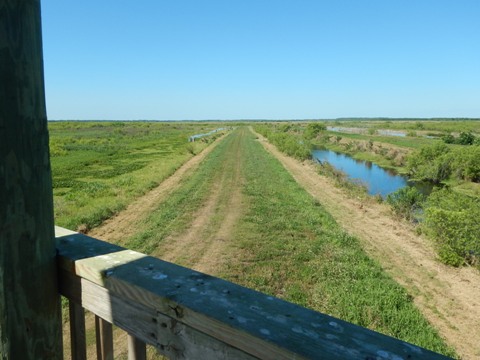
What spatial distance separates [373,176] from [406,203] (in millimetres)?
17953

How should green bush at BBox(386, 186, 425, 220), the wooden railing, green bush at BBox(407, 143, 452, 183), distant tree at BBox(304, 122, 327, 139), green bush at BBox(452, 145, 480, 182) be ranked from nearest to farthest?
1. the wooden railing
2. green bush at BBox(386, 186, 425, 220)
3. green bush at BBox(452, 145, 480, 182)
4. green bush at BBox(407, 143, 452, 183)
5. distant tree at BBox(304, 122, 327, 139)

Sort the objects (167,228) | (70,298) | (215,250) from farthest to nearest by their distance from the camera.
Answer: (167,228), (215,250), (70,298)

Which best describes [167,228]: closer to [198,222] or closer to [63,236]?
[198,222]

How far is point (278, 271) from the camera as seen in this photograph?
27.3 feet

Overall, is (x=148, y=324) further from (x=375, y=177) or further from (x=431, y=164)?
(x=375, y=177)

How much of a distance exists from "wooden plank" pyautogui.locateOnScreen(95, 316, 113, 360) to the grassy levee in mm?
5729

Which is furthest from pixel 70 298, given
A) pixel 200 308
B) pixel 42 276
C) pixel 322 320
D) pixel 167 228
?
pixel 167 228

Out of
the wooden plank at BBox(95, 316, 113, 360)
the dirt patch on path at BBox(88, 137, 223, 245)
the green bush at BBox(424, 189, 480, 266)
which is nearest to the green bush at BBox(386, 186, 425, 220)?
the green bush at BBox(424, 189, 480, 266)

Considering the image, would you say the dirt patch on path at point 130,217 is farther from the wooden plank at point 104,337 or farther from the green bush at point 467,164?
the green bush at point 467,164

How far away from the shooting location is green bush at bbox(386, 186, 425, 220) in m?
15.2

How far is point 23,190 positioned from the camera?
117 centimetres

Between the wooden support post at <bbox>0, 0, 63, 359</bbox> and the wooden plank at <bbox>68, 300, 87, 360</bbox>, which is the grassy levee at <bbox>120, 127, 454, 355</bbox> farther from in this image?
the wooden support post at <bbox>0, 0, 63, 359</bbox>

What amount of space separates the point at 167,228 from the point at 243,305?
1068cm

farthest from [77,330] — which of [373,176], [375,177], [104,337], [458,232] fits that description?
[373,176]
